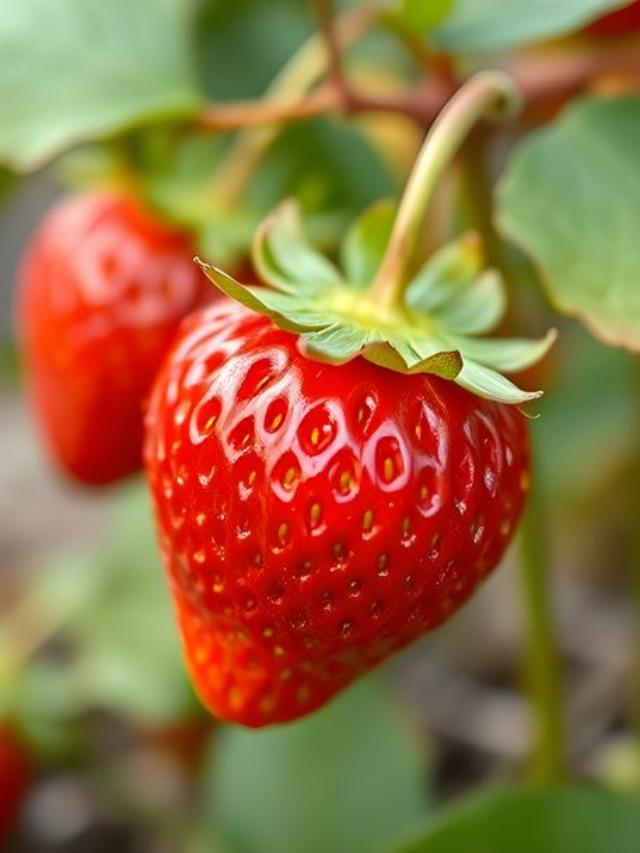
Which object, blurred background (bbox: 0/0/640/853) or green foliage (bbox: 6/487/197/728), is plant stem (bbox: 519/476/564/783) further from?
green foliage (bbox: 6/487/197/728)

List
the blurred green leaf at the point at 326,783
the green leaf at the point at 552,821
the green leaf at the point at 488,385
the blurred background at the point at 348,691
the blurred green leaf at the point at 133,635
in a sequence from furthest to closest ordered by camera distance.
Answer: the blurred green leaf at the point at 133,635, the blurred green leaf at the point at 326,783, the blurred background at the point at 348,691, the green leaf at the point at 552,821, the green leaf at the point at 488,385

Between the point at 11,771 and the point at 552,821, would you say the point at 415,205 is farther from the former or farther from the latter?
the point at 11,771

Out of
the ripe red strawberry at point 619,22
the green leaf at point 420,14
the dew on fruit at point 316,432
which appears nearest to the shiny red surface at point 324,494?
the dew on fruit at point 316,432

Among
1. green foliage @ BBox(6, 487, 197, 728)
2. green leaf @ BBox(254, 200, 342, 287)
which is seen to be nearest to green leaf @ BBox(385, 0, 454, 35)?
green leaf @ BBox(254, 200, 342, 287)

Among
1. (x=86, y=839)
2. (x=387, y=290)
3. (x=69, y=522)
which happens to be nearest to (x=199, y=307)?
(x=387, y=290)

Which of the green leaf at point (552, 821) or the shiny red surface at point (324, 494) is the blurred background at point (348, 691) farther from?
the shiny red surface at point (324, 494)

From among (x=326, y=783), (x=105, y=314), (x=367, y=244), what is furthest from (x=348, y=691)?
(x=367, y=244)

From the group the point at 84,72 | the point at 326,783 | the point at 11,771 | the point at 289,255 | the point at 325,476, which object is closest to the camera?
the point at 325,476
